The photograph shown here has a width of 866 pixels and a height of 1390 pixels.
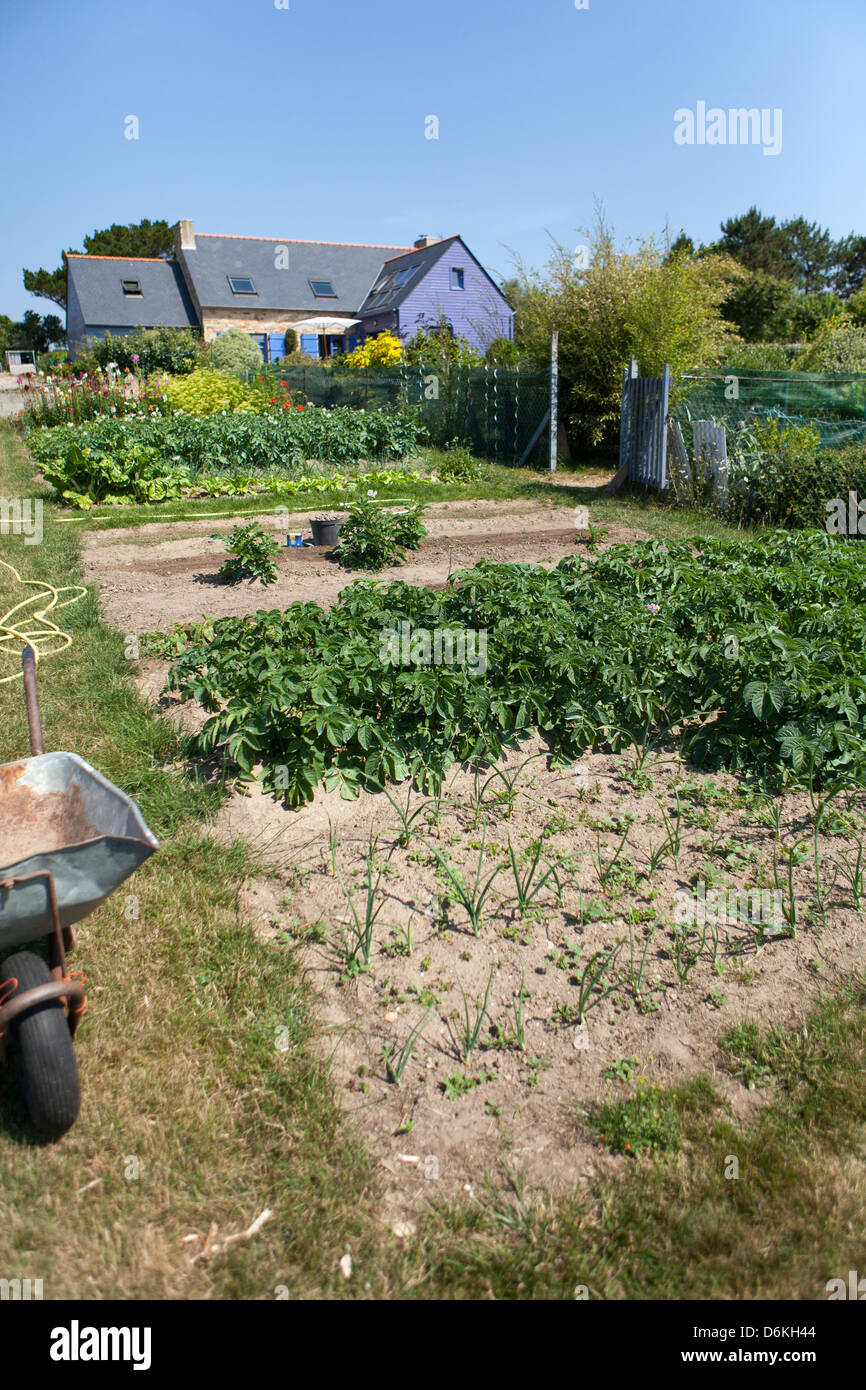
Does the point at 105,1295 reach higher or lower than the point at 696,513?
lower

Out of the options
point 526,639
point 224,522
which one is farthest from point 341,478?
point 526,639

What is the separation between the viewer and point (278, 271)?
1407 inches

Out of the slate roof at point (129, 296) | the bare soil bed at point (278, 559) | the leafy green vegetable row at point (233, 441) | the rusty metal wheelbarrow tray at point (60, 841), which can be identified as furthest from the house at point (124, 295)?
the rusty metal wheelbarrow tray at point (60, 841)

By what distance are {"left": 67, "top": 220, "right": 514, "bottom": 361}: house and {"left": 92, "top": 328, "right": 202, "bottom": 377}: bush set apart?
5023mm

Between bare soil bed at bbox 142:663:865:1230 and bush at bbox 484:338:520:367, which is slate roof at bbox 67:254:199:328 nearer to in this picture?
bush at bbox 484:338:520:367

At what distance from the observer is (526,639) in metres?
4.14

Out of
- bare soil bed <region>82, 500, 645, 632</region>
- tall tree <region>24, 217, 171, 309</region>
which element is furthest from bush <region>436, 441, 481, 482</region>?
tall tree <region>24, 217, 171, 309</region>

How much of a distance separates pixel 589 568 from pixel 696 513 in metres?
6.14

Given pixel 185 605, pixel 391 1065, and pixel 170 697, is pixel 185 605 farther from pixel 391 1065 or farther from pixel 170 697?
pixel 391 1065

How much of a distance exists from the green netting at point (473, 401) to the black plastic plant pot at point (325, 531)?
835 centimetres

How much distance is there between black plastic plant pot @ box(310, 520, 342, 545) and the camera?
8844mm

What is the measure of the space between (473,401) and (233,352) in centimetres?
1485

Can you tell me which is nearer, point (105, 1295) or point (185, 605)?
point (105, 1295)

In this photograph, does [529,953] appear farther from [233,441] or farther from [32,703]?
[233,441]
